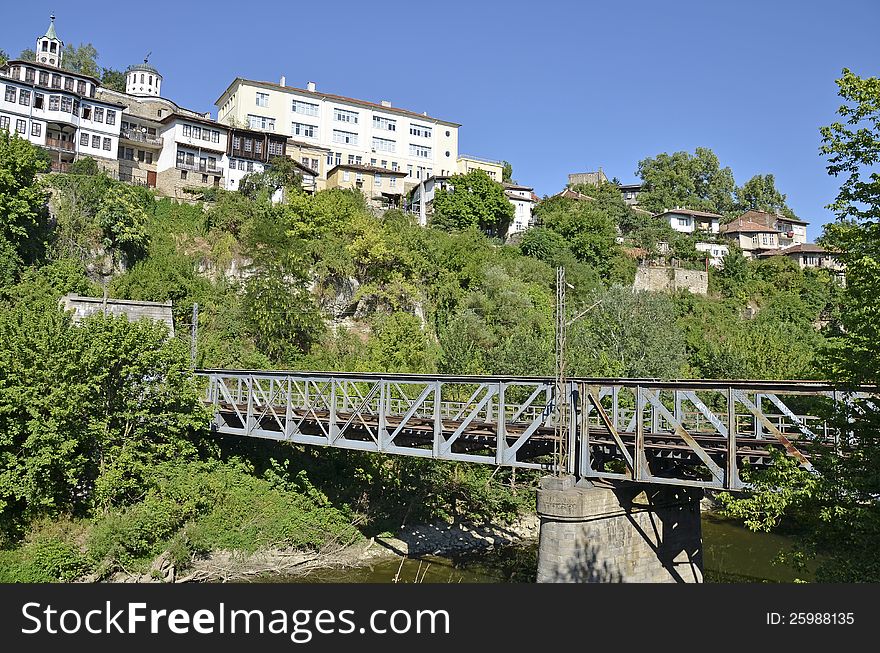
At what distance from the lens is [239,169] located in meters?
61.1

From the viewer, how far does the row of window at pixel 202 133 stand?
192 feet

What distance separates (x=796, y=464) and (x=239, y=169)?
5469 cm

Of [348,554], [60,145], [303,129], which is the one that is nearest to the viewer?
[348,554]

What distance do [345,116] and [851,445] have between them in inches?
2660

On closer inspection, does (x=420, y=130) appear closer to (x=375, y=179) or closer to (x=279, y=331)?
(x=375, y=179)

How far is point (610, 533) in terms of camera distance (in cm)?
1739

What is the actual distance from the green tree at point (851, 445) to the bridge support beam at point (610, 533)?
168 inches

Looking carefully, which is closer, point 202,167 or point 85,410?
point 85,410

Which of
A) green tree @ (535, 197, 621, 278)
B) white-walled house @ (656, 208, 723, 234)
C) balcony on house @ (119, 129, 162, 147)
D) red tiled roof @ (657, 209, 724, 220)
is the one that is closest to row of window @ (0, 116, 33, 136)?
balcony on house @ (119, 129, 162, 147)

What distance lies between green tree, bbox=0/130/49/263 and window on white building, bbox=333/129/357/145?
3489 centimetres

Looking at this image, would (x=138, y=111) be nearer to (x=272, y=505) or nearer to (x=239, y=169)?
(x=239, y=169)

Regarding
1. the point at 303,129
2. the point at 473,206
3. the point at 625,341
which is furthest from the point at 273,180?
the point at 625,341

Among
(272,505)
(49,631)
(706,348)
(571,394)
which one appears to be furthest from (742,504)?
(706,348)

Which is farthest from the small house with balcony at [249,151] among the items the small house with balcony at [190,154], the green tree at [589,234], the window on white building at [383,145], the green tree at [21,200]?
the green tree at [589,234]
